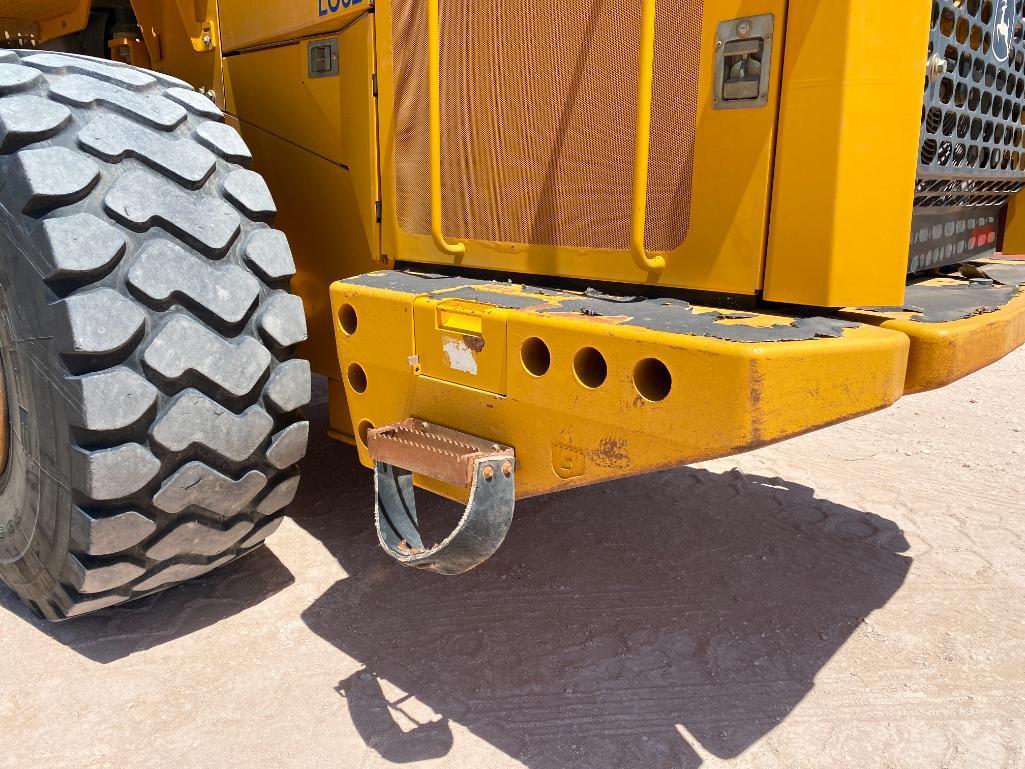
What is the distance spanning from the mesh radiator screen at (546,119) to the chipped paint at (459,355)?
404 mm

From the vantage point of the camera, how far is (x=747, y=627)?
2754 millimetres

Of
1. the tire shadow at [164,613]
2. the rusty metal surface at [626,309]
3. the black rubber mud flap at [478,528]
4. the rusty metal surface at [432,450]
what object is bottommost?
the tire shadow at [164,613]

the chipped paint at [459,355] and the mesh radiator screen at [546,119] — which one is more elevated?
the mesh radiator screen at [546,119]

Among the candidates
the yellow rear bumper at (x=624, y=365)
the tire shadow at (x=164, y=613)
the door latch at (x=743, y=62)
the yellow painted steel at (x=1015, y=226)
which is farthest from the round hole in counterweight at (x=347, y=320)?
the yellow painted steel at (x=1015, y=226)

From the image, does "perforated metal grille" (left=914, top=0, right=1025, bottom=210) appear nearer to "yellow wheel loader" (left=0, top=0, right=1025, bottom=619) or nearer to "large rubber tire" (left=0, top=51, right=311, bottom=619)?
"yellow wheel loader" (left=0, top=0, right=1025, bottom=619)

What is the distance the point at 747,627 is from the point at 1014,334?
3.84 ft

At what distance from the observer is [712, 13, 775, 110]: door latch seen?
6.05 feet

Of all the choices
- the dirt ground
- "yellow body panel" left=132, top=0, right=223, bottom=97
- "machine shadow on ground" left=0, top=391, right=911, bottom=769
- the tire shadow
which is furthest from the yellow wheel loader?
"yellow body panel" left=132, top=0, right=223, bottom=97

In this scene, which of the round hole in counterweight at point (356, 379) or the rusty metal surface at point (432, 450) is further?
the round hole in counterweight at point (356, 379)

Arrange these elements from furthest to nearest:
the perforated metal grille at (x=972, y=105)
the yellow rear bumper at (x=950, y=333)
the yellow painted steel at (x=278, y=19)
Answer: the yellow painted steel at (x=278, y=19)
the perforated metal grille at (x=972, y=105)
the yellow rear bumper at (x=950, y=333)

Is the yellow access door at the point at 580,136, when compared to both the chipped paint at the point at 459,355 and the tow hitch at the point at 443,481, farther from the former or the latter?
the tow hitch at the point at 443,481

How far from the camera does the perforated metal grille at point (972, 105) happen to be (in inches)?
88.6

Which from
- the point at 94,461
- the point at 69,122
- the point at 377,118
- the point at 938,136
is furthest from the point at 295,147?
the point at 938,136

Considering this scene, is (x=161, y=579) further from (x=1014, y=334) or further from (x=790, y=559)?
(x=1014, y=334)
